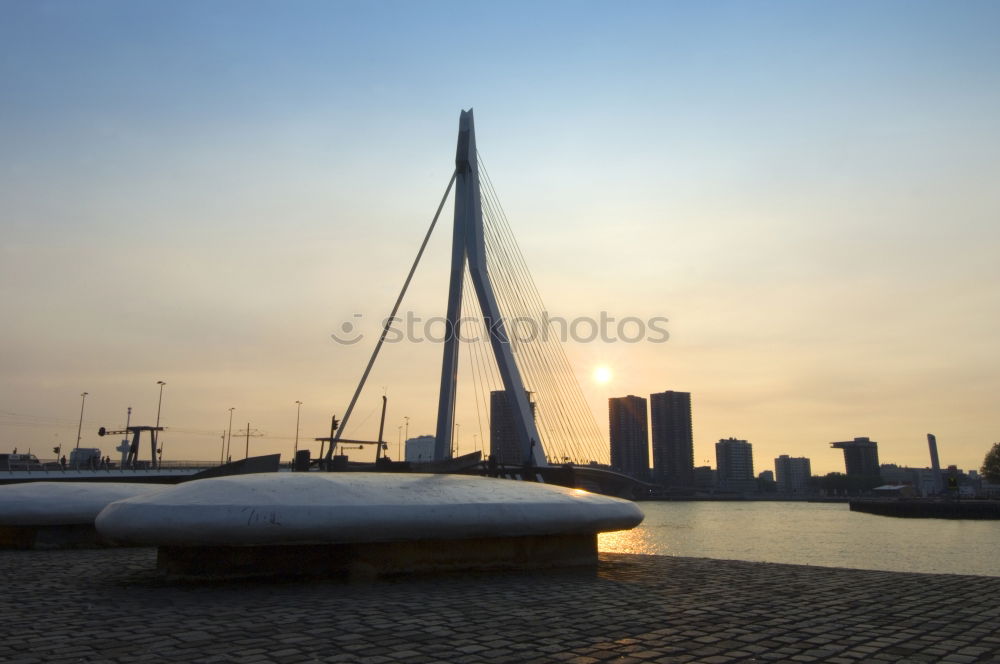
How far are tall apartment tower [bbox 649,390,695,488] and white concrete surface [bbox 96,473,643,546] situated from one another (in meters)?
115

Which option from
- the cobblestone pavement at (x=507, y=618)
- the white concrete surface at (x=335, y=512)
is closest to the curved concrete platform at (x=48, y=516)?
the cobblestone pavement at (x=507, y=618)

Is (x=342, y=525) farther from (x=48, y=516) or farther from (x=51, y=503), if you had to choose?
(x=51, y=503)

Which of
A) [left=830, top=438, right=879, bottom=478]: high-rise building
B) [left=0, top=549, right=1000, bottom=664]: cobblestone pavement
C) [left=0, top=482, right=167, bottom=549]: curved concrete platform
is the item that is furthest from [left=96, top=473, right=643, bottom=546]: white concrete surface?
[left=830, top=438, right=879, bottom=478]: high-rise building

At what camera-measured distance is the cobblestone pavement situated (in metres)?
→ 4.91

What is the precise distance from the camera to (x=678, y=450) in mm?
120250

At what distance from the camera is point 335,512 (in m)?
8.20

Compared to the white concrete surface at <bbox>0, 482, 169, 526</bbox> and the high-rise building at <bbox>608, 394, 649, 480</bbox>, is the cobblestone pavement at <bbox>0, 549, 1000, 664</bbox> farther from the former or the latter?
the high-rise building at <bbox>608, 394, 649, 480</bbox>

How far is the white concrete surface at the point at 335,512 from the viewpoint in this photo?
7.86 meters

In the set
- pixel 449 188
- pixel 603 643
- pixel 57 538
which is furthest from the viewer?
pixel 449 188

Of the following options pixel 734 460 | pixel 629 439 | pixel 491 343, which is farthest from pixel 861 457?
pixel 491 343

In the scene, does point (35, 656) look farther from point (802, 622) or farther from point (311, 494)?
point (802, 622)

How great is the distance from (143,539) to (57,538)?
20.1ft

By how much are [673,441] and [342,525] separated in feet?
391

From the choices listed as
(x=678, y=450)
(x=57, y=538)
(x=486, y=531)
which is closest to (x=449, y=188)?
(x=57, y=538)
